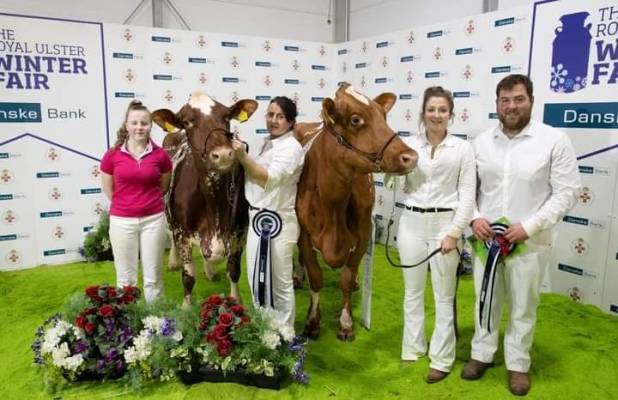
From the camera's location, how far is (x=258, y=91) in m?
6.64

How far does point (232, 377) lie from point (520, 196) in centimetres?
198

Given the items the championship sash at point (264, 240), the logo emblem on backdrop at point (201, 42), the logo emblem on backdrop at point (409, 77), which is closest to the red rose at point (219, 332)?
the championship sash at point (264, 240)

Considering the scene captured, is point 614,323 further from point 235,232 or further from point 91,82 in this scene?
point 91,82

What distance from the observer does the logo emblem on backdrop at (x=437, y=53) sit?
5535 millimetres

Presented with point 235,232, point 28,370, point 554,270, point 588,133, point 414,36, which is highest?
point 414,36

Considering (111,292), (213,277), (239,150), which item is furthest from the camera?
(213,277)

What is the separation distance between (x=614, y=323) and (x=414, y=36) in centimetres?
375

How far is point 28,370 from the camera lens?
3.16m

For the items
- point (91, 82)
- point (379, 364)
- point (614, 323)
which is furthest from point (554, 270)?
point (91, 82)

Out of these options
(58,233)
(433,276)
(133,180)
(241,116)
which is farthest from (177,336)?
(58,233)

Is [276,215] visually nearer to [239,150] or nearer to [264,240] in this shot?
[264,240]

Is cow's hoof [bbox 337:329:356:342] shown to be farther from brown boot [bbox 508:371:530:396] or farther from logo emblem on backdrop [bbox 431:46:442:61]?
logo emblem on backdrop [bbox 431:46:442:61]

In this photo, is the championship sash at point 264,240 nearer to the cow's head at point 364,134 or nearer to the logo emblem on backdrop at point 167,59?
the cow's head at point 364,134

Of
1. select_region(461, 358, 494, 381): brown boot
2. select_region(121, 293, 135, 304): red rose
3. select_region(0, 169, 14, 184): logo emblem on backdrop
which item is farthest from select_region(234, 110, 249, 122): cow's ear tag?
select_region(0, 169, 14, 184): logo emblem on backdrop
